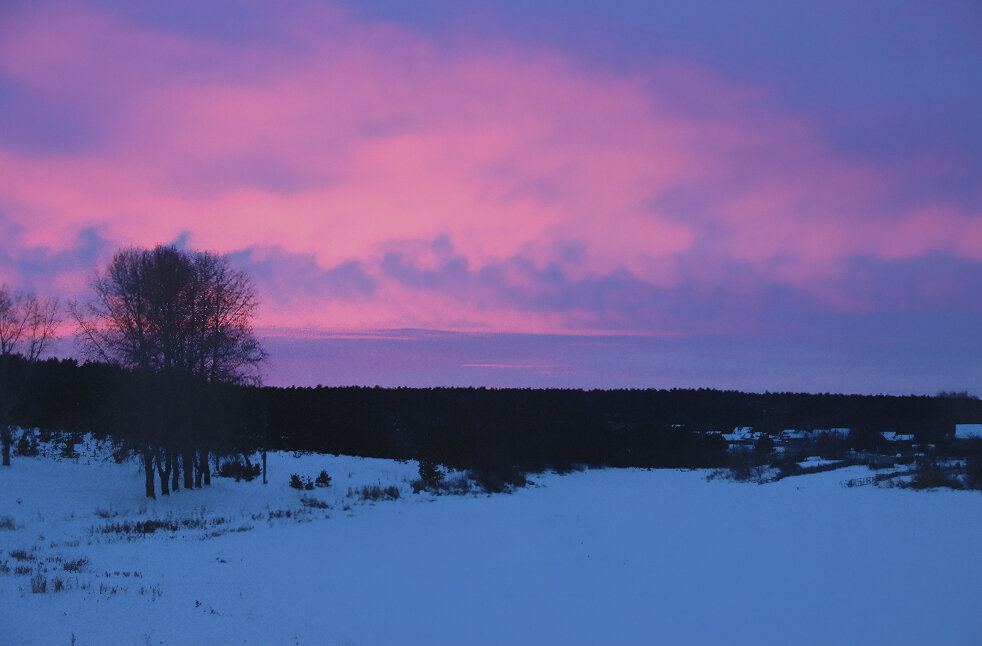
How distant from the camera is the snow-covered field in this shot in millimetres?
11664

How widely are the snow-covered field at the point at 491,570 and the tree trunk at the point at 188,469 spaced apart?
4.82 feet

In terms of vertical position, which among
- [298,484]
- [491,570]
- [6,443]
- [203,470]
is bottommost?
[298,484]

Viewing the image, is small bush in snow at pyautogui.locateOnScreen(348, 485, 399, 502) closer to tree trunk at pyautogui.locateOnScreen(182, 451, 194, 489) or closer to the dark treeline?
the dark treeline

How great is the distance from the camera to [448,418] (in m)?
74.8

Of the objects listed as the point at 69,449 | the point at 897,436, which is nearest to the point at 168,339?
the point at 69,449

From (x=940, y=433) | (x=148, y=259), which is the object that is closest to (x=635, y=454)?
(x=940, y=433)

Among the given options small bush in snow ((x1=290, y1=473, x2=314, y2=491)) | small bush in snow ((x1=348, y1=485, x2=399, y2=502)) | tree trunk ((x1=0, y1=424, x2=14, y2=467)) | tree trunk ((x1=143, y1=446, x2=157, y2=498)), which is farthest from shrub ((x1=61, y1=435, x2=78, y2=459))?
small bush in snow ((x1=348, y1=485, x2=399, y2=502))

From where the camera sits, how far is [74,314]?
31109 mm

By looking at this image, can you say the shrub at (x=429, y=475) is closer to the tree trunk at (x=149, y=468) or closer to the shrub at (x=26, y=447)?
the tree trunk at (x=149, y=468)

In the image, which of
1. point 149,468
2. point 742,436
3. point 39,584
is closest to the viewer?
point 39,584

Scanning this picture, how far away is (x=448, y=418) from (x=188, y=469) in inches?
1667

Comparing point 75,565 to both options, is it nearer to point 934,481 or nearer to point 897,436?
point 934,481

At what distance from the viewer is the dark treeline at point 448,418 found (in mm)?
31797

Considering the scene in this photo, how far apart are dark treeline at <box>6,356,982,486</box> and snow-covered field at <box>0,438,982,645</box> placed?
14.7 feet
